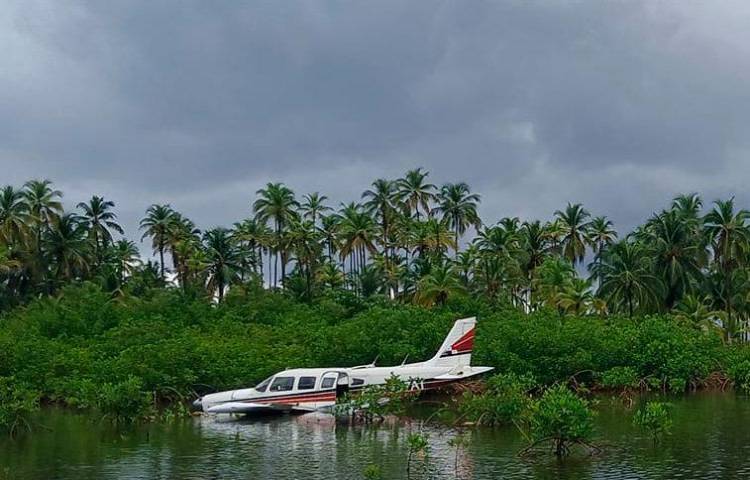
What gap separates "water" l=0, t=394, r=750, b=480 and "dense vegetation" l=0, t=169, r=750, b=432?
3.64 metres

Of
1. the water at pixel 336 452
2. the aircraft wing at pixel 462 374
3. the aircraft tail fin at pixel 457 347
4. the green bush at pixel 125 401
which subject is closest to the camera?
the water at pixel 336 452

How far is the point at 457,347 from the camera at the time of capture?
42.1 metres

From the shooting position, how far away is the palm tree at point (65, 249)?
86.1 meters

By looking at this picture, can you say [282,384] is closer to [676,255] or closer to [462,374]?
[462,374]

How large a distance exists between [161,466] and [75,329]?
3224 centimetres

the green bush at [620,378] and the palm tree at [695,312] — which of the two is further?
the palm tree at [695,312]

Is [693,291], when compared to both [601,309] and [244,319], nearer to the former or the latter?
[601,309]

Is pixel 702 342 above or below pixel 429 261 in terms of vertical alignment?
below

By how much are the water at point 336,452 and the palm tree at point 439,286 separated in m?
36.0

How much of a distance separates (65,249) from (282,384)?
54.1m

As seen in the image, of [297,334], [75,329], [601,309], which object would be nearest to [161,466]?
[297,334]

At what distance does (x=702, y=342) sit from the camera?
50.3m

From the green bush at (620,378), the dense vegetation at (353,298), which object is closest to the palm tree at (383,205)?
the dense vegetation at (353,298)

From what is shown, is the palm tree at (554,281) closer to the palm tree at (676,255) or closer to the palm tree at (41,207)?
the palm tree at (676,255)
